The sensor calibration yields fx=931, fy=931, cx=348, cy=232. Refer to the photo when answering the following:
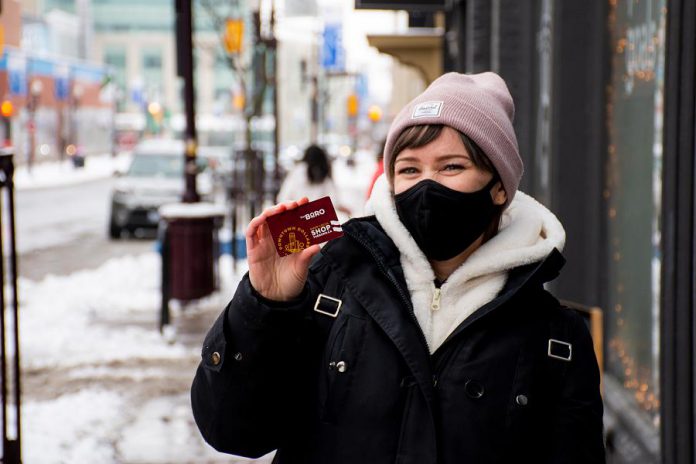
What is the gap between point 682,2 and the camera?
3365 mm

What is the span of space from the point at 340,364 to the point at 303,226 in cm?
32

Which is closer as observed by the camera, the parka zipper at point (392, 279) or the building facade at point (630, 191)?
the parka zipper at point (392, 279)

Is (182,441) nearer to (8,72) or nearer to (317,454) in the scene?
(317,454)

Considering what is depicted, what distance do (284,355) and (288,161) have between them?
47.9 meters

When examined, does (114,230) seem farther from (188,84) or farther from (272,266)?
(272,266)

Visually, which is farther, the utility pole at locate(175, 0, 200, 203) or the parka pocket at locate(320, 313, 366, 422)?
the utility pole at locate(175, 0, 200, 203)

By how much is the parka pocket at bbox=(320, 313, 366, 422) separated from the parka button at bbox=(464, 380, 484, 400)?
0.24 meters

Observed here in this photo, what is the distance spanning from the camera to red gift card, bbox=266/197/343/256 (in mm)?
2086

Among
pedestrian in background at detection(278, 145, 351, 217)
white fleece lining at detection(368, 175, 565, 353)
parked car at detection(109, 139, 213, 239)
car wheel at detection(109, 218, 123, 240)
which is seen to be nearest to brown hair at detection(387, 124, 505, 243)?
white fleece lining at detection(368, 175, 565, 353)

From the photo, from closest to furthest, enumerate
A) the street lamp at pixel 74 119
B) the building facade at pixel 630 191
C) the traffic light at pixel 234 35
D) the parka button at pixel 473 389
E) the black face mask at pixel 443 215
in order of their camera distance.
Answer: the parka button at pixel 473 389 < the black face mask at pixel 443 215 < the building facade at pixel 630 191 < the traffic light at pixel 234 35 < the street lamp at pixel 74 119

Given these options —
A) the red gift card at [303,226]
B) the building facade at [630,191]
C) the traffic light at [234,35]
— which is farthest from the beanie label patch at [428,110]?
the traffic light at [234,35]

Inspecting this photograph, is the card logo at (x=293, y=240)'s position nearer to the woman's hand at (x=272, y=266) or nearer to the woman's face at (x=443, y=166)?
the woman's hand at (x=272, y=266)

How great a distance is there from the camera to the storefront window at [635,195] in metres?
4.51

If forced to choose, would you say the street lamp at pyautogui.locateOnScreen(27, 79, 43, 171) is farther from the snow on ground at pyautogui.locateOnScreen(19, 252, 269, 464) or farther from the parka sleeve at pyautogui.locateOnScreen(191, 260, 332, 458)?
the parka sleeve at pyautogui.locateOnScreen(191, 260, 332, 458)
